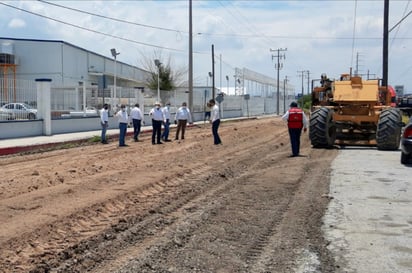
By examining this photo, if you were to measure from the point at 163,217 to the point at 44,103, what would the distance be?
2012 centimetres

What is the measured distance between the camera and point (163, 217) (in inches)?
337

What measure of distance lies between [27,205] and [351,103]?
45.5ft

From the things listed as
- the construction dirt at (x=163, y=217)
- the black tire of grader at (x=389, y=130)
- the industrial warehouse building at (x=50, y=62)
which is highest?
the industrial warehouse building at (x=50, y=62)

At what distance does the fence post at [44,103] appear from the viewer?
89.8 feet

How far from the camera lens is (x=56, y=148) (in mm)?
22641

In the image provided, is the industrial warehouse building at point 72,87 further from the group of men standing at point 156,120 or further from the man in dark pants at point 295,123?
the man in dark pants at point 295,123

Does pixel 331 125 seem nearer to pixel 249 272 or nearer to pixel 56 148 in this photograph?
pixel 56 148

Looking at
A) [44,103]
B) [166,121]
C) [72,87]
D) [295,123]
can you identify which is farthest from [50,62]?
[295,123]

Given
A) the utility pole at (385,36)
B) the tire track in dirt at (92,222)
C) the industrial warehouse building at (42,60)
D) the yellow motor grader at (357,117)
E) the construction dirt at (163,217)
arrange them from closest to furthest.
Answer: the construction dirt at (163,217)
the tire track in dirt at (92,222)
the yellow motor grader at (357,117)
the utility pole at (385,36)
the industrial warehouse building at (42,60)

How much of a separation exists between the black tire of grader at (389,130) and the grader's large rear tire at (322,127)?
5.16 feet

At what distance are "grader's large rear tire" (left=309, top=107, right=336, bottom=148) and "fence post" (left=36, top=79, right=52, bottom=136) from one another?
528 inches

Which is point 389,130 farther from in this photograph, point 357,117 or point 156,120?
point 156,120

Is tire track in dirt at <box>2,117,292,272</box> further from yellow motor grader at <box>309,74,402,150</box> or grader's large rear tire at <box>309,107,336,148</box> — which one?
yellow motor grader at <box>309,74,402,150</box>

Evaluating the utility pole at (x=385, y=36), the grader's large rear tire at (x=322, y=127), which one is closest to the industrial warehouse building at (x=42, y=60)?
the utility pole at (x=385, y=36)
